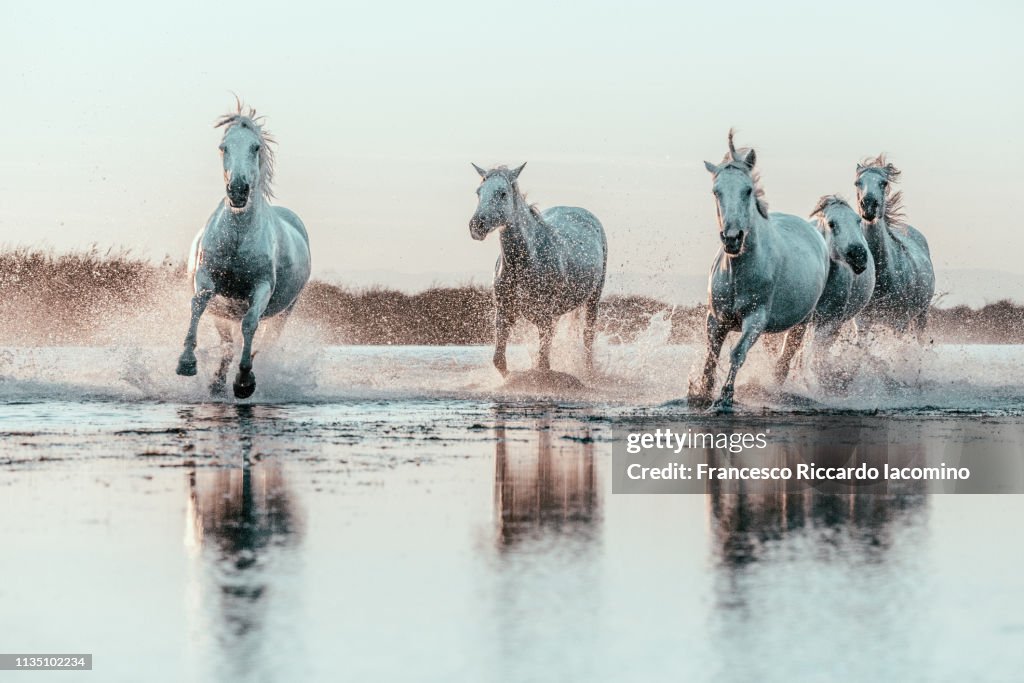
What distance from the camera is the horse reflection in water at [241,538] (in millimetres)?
4059

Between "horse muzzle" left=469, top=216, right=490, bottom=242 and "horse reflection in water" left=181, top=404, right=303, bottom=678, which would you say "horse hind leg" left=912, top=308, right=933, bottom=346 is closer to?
"horse muzzle" left=469, top=216, right=490, bottom=242

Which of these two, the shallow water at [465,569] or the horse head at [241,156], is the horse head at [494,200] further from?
the shallow water at [465,569]

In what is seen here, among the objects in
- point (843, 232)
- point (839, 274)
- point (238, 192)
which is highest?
point (238, 192)

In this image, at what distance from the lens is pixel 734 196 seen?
1149cm

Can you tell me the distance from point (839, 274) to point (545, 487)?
828cm

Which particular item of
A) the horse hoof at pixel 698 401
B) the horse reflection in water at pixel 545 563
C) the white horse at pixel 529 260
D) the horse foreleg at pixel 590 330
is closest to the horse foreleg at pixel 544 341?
the white horse at pixel 529 260

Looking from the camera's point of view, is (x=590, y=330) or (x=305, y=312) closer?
(x=590, y=330)

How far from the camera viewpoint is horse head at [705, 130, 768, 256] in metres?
11.4

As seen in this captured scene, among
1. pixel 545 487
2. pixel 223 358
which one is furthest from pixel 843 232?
pixel 545 487

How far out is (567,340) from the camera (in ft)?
58.3

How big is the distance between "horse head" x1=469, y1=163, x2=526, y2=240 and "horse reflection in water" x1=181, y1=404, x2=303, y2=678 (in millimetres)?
5542

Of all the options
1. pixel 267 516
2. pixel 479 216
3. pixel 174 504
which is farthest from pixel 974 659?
pixel 479 216

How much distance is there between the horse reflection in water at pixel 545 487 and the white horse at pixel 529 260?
4.73 m

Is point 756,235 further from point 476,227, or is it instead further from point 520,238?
point 520,238
